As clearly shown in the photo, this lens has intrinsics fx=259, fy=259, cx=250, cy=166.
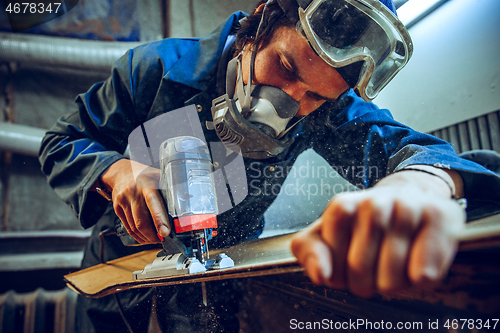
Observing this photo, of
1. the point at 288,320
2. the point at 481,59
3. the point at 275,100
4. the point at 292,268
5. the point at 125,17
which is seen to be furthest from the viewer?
the point at 125,17

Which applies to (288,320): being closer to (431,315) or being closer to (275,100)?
(431,315)

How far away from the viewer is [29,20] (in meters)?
1.94

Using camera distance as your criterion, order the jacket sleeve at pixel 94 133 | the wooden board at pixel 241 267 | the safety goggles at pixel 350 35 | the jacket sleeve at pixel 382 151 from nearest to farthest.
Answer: the wooden board at pixel 241 267, the jacket sleeve at pixel 382 151, the safety goggles at pixel 350 35, the jacket sleeve at pixel 94 133

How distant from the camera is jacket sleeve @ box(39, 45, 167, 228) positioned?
0.97 m

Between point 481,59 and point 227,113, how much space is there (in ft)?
3.45

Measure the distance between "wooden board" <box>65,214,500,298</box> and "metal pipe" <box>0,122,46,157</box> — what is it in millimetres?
1237

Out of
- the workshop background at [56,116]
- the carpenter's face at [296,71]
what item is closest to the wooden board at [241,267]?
the carpenter's face at [296,71]

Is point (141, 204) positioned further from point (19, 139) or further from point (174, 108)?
point (19, 139)

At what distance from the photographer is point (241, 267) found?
0.42 metres

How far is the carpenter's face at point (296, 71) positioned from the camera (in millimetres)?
766

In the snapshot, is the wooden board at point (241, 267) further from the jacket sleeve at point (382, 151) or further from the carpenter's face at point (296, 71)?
the carpenter's face at point (296, 71)

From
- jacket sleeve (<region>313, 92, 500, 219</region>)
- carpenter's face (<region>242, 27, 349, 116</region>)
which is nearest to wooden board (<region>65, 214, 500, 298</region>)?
jacket sleeve (<region>313, 92, 500, 219</region>)

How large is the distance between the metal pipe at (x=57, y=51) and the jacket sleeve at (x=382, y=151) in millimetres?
1705

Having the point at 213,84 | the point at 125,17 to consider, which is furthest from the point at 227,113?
the point at 125,17
